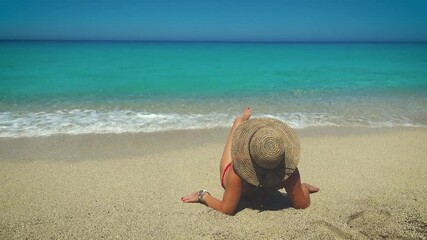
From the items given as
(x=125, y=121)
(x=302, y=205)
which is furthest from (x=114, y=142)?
(x=302, y=205)

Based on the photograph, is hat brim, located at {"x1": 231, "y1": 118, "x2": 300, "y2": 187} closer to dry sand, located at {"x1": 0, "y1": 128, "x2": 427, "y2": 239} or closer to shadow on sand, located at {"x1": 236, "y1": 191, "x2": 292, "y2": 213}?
dry sand, located at {"x1": 0, "y1": 128, "x2": 427, "y2": 239}

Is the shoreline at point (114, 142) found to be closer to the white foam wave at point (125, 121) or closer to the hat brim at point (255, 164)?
the white foam wave at point (125, 121)

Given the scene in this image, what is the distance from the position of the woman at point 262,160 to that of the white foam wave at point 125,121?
365 centimetres

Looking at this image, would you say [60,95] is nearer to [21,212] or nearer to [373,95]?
[21,212]

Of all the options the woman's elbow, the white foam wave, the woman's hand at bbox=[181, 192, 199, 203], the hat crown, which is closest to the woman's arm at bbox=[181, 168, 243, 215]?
the woman's hand at bbox=[181, 192, 199, 203]

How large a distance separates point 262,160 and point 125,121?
5104 mm

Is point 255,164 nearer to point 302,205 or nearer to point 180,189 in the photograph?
point 302,205

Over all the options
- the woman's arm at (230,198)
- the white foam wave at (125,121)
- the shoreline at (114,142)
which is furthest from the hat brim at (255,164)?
the white foam wave at (125,121)

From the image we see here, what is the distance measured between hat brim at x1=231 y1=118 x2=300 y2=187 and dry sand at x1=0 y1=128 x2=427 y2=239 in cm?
59

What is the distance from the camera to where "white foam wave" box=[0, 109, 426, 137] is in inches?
266

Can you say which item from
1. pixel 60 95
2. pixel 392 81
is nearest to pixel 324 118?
pixel 60 95

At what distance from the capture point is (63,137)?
6281 mm

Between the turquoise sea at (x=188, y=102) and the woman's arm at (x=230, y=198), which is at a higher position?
the woman's arm at (x=230, y=198)

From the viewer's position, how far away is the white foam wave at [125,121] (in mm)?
6758
